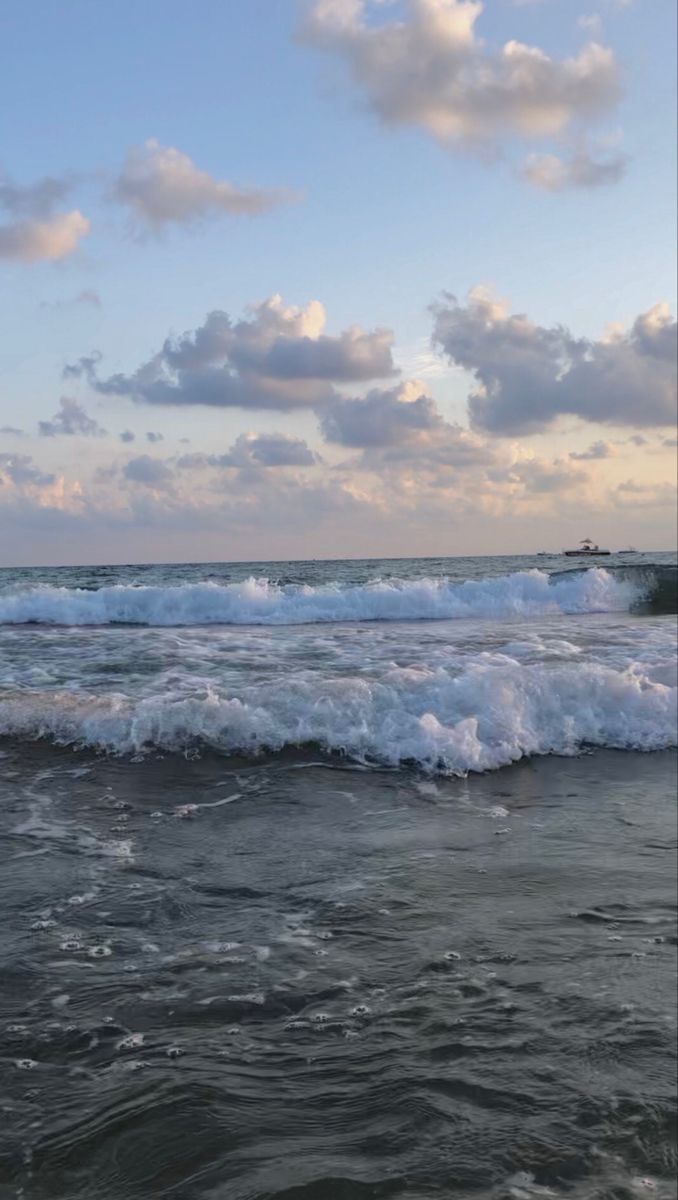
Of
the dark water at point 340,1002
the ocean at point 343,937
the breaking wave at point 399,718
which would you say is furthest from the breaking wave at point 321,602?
the dark water at point 340,1002

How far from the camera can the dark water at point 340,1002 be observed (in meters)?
2.71

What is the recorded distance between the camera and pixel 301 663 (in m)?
12.9

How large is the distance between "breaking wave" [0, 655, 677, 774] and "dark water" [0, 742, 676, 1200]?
6.50 feet

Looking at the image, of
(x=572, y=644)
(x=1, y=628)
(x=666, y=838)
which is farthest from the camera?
(x=1, y=628)

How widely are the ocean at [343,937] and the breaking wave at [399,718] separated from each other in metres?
0.04

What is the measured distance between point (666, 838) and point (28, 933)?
4.03 m

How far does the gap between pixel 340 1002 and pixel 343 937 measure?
0.65m

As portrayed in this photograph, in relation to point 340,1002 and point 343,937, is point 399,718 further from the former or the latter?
point 340,1002

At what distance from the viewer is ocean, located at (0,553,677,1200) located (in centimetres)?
277

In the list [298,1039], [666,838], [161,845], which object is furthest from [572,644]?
[298,1039]

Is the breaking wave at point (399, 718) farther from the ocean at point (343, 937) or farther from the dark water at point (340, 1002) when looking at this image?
the dark water at point (340, 1002)

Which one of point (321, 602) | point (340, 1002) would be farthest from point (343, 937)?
point (321, 602)

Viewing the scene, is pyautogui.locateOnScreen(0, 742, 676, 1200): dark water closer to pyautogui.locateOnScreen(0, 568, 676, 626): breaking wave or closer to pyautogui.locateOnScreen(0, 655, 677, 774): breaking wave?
Answer: pyautogui.locateOnScreen(0, 655, 677, 774): breaking wave

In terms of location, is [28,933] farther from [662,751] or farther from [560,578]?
[560,578]
